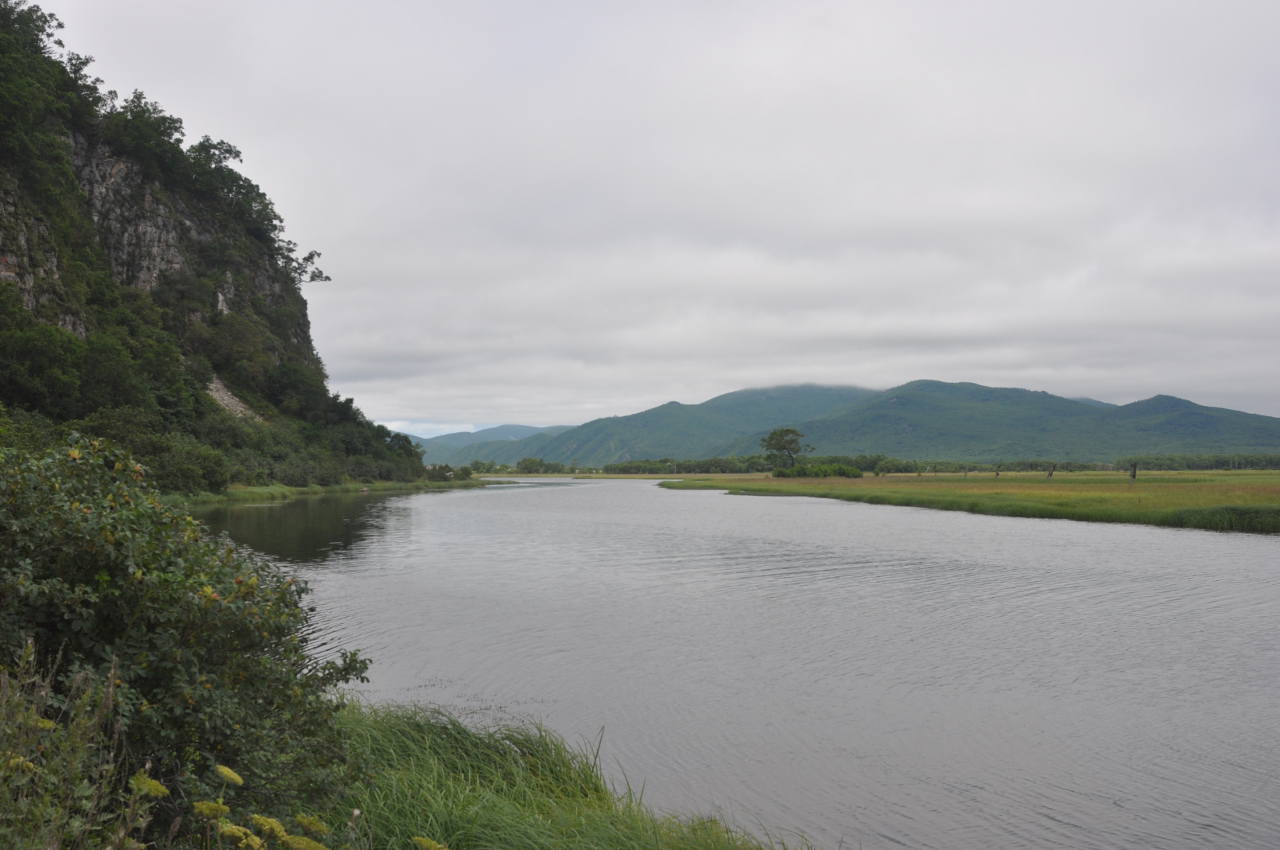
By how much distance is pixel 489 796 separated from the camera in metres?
9.44

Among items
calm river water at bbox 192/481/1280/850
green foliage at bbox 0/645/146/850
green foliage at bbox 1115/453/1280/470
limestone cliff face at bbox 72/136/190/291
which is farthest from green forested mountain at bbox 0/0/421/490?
green foliage at bbox 1115/453/1280/470

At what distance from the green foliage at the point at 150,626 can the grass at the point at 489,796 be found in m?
1.39

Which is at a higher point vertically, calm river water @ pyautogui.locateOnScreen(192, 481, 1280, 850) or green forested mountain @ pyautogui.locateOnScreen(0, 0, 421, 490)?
green forested mountain @ pyautogui.locateOnScreen(0, 0, 421, 490)

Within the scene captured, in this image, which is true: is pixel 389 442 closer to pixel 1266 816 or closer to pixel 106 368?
pixel 106 368

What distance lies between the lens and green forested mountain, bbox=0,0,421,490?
70.6 metres

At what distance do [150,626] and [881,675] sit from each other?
621 inches

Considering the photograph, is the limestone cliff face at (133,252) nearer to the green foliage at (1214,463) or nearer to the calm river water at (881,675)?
the calm river water at (881,675)

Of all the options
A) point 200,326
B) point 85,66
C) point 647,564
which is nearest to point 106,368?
point 200,326

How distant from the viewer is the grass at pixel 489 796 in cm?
837

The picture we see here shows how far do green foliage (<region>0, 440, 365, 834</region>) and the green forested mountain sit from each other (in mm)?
50849

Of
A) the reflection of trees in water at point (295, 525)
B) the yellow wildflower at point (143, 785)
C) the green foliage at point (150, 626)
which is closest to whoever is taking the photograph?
the yellow wildflower at point (143, 785)

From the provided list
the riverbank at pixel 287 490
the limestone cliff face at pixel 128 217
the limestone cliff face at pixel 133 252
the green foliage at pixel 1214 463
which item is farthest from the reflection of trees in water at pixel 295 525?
the green foliage at pixel 1214 463

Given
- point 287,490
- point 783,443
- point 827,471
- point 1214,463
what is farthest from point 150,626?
point 1214,463

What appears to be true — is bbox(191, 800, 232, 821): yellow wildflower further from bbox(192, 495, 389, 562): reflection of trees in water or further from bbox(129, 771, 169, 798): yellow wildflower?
bbox(192, 495, 389, 562): reflection of trees in water
